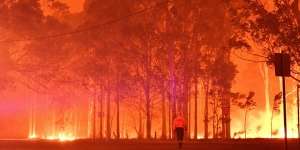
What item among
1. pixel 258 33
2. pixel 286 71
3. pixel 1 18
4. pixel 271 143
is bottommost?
pixel 271 143

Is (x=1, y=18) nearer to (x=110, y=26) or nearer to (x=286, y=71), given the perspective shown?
(x=110, y=26)

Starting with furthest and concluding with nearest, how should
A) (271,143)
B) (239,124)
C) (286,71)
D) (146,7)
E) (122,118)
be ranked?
(239,124) < (122,118) < (146,7) < (271,143) < (286,71)

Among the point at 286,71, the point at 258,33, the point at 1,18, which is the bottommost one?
the point at 286,71

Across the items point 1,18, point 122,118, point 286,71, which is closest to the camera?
point 286,71

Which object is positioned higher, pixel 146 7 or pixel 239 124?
pixel 146 7

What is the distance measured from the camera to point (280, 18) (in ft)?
96.2

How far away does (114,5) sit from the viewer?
152 ft

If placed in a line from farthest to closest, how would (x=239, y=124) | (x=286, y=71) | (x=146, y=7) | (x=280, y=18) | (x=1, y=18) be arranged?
1. (x=239, y=124)
2. (x=146, y=7)
3. (x=1, y=18)
4. (x=280, y=18)
5. (x=286, y=71)

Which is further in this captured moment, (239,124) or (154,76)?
(239,124)

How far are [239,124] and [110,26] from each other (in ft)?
151

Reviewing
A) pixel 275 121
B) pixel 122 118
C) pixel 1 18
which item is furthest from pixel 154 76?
pixel 275 121

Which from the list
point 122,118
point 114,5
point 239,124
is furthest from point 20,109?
point 114,5

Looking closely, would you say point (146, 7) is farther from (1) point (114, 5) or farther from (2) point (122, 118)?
(2) point (122, 118)

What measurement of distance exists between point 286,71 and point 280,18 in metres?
12.6
